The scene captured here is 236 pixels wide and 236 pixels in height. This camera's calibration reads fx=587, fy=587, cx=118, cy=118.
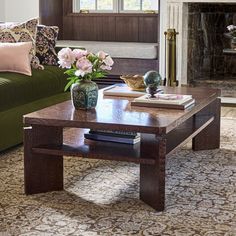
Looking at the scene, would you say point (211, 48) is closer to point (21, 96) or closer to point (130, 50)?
point (130, 50)

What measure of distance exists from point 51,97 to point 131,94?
108 cm

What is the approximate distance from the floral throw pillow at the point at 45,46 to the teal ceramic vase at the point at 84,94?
1789 mm

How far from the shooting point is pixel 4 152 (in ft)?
13.4

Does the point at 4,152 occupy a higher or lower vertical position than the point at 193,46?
lower

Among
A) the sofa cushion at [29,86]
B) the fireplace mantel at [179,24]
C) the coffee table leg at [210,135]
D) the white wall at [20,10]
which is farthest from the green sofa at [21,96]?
the white wall at [20,10]

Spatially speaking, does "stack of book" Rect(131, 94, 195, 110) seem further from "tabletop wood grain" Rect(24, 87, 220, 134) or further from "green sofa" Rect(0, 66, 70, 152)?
"green sofa" Rect(0, 66, 70, 152)

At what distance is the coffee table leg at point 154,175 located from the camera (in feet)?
9.47

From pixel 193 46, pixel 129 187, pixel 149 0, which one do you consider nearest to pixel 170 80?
pixel 193 46

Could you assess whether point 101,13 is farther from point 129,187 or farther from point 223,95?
point 129,187

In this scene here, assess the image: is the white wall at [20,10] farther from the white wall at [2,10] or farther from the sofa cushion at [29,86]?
the sofa cushion at [29,86]

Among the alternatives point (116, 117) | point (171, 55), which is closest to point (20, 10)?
point (171, 55)

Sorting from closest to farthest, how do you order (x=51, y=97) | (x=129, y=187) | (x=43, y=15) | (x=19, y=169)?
(x=129, y=187) → (x=19, y=169) → (x=51, y=97) → (x=43, y=15)

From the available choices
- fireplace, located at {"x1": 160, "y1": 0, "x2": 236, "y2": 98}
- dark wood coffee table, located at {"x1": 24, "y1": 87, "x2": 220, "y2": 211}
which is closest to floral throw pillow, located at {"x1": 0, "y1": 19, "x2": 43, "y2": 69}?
dark wood coffee table, located at {"x1": 24, "y1": 87, "x2": 220, "y2": 211}

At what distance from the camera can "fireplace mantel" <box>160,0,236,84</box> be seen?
623cm
